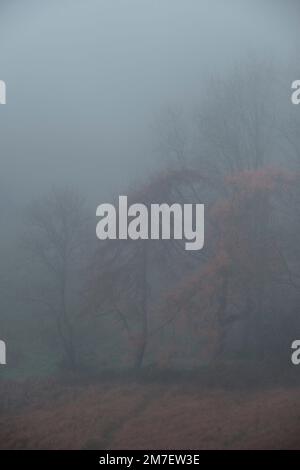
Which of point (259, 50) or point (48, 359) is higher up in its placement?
point (259, 50)

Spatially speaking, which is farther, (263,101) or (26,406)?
(263,101)

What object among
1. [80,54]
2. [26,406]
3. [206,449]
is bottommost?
[206,449]

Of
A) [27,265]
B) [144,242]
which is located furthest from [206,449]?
[27,265]

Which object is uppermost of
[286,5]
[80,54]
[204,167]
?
[286,5]

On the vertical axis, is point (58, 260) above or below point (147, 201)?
below

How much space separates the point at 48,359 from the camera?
2.43m

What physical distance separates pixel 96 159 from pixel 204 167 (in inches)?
23.3

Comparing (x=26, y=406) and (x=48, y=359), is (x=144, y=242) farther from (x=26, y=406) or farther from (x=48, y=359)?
(x=26, y=406)

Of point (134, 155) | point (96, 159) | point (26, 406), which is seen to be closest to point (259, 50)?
point (134, 155)

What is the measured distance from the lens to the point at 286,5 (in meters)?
2.56

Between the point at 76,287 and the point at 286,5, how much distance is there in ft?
6.41

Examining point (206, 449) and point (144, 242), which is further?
point (144, 242)

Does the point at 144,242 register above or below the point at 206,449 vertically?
above

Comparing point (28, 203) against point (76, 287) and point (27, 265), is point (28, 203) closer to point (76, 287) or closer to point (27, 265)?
point (27, 265)
